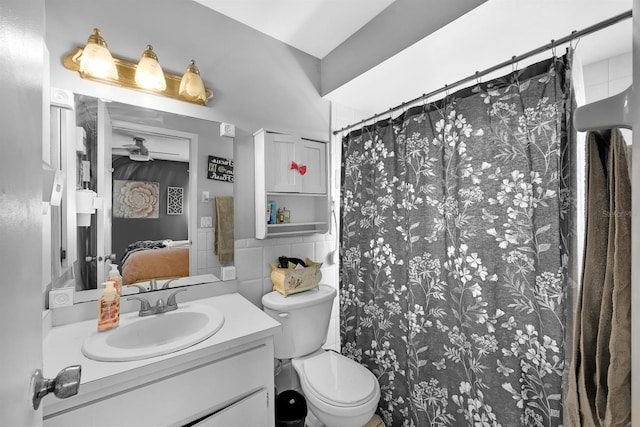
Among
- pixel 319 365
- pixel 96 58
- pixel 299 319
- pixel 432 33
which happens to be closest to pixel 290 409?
pixel 319 365

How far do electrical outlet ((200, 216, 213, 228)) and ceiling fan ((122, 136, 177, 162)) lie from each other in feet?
1.32

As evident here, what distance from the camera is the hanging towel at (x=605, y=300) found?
529 millimetres

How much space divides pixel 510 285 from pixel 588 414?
600 millimetres

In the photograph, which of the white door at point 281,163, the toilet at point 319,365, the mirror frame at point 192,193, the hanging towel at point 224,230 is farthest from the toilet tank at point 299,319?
the white door at point 281,163

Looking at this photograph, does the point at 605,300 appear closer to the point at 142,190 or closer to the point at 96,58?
the point at 142,190

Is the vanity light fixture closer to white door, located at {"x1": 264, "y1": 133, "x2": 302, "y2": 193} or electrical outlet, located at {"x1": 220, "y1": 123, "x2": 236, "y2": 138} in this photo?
electrical outlet, located at {"x1": 220, "y1": 123, "x2": 236, "y2": 138}

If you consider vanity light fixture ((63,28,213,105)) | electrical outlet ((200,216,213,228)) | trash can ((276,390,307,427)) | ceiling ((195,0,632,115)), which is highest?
ceiling ((195,0,632,115))

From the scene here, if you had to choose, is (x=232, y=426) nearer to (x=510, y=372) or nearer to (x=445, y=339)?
(x=445, y=339)

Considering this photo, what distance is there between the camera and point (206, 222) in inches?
60.7

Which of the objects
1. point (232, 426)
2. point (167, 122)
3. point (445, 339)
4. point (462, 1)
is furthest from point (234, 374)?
point (462, 1)

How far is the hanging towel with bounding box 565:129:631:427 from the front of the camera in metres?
0.53

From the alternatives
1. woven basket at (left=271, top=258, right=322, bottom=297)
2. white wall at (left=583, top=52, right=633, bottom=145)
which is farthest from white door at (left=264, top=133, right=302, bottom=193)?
white wall at (left=583, top=52, right=633, bottom=145)

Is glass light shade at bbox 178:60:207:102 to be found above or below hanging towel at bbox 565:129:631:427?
above

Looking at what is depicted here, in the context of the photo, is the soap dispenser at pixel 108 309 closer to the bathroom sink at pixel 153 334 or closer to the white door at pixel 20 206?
the bathroom sink at pixel 153 334
